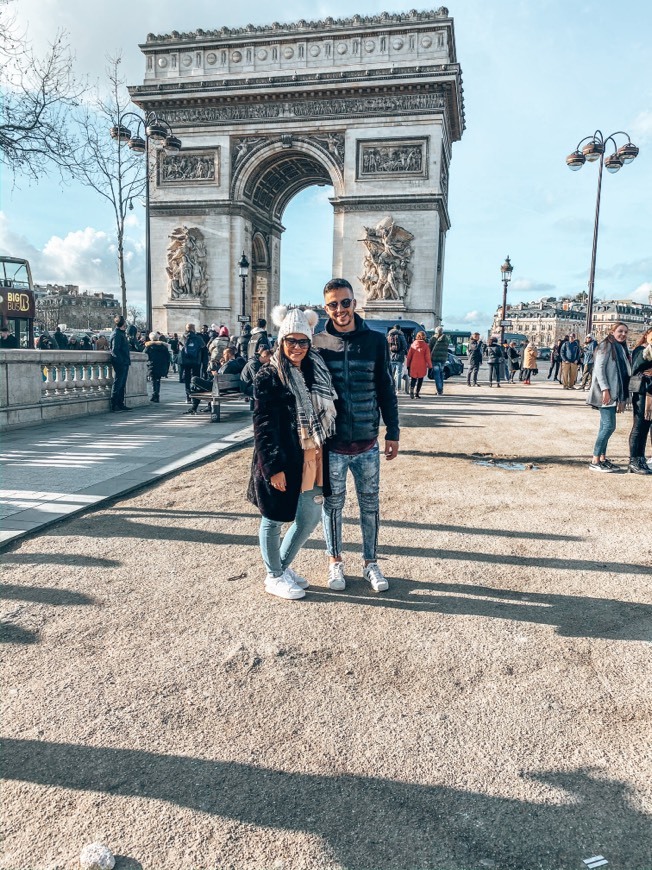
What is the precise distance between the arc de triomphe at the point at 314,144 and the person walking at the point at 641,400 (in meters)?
21.7

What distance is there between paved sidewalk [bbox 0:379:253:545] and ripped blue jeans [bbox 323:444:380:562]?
244 cm

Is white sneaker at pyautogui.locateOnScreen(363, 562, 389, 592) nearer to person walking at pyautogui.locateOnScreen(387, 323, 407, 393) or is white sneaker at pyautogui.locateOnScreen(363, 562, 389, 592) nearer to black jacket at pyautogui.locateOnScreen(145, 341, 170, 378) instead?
black jacket at pyautogui.locateOnScreen(145, 341, 170, 378)

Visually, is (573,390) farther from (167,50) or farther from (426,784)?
(167,50)

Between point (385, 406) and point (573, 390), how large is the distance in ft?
64.7

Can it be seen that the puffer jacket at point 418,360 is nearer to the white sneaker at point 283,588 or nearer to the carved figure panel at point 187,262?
the white sneaker at point 283,588

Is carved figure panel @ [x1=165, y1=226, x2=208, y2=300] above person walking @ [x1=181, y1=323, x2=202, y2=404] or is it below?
above

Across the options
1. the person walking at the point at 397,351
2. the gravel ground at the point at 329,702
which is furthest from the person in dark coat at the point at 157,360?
the gravel ground at the point at 329,702

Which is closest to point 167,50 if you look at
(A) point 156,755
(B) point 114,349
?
(B) point 114,349

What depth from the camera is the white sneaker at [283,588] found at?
3779 millimetres

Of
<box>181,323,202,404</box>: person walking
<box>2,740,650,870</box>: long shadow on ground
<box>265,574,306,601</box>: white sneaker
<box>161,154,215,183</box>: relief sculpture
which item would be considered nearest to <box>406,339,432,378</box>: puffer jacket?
<box>181,323,202,404</box>: person walking

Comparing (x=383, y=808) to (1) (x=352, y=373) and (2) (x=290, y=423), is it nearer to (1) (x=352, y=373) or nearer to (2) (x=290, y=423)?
(2) (x=290, y=423)

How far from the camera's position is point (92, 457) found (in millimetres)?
7957

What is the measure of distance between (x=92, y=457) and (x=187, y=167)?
26.8 m

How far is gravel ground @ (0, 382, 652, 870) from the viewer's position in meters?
1.99
